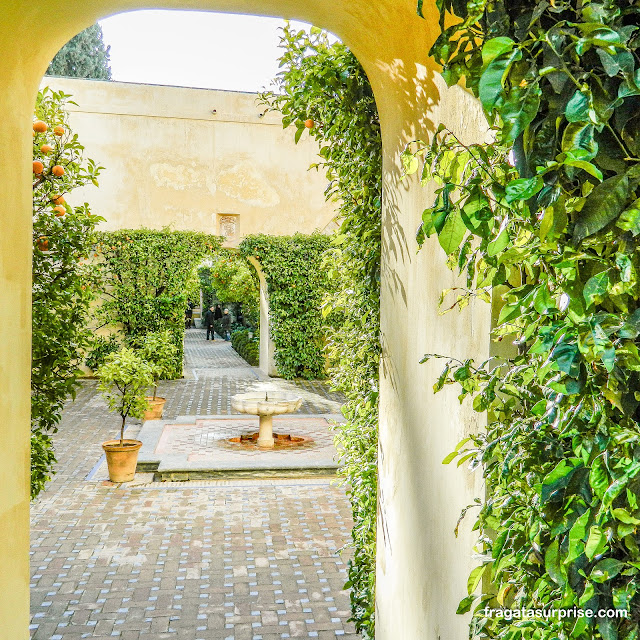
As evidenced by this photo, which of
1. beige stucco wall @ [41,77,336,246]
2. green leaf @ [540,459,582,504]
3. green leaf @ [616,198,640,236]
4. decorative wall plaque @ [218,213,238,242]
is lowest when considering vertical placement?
green leaf @ [540,459,582,504]

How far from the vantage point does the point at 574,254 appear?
1211mm

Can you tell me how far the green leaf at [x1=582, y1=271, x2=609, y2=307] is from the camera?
1139mm

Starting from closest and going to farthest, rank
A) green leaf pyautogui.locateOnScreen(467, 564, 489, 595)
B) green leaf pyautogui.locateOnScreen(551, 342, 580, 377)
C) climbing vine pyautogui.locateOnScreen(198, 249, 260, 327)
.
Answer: green leaf pyautogui.locateOnScreen(551, 342, 580, 377) < green leaf pyautogui.locateOnScreen(467, 564, 489, 595) < climbing vine pyautogui.locateOnScreen(198, 249, 260, 327)

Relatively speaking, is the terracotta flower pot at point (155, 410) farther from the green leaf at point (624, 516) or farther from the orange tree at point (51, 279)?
the green leaf at point (624, 516)

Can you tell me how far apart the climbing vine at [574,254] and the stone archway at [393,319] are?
71 centimetres

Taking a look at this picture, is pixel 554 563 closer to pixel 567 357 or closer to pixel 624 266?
pixel 567 357

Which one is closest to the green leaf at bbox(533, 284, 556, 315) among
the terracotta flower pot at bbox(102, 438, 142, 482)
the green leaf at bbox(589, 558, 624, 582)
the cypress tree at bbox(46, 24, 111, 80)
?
the green leaf at bbox(589, 558, 624, 582)

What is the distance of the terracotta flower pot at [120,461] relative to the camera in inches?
308

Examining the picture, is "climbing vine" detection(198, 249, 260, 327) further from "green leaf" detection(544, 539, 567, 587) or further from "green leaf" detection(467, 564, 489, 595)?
"green leaf" detection(544, 539, 567, 587)

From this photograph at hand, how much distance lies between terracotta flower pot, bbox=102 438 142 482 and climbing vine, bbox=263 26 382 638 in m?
4.45

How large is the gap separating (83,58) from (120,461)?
67.3 feet

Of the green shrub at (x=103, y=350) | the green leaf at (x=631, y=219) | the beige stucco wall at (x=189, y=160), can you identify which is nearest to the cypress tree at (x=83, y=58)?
the beige stucco wall at (x=189, y=160)

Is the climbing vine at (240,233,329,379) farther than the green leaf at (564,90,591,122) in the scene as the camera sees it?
Yes

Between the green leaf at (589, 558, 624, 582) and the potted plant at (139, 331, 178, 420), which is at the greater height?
the green leaf at (589, 558, 624, 582)
